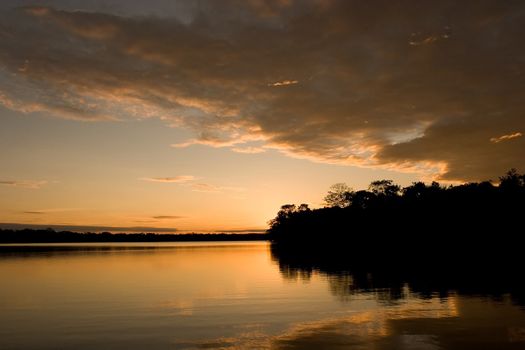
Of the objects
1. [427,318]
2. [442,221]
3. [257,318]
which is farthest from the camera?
[442,221]

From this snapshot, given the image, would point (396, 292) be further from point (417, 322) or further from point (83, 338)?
point (83, 338)

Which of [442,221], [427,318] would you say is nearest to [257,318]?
[427,318]

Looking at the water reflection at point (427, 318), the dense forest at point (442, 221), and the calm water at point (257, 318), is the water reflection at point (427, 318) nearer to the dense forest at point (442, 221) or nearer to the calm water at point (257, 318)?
the calm water at point (257, 318)

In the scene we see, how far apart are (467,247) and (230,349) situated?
88701 millimetres

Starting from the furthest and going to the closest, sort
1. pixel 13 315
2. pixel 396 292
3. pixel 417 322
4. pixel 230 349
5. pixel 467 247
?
1. pixel 467 247
2. pixel 396 292
3. pixel 13 315
4. pixel 417 322
5. pixel 230 349

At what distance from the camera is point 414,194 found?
150250mm

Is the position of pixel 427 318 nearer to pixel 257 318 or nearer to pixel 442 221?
pixel 257 318

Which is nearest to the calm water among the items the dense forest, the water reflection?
the water reflection

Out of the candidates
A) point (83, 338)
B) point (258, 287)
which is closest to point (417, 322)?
point (83, 338)

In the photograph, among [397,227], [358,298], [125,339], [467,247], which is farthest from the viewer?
[397,227]

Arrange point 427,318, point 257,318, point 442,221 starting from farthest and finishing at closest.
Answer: point 442,221 < point 257,318 < point 427,318

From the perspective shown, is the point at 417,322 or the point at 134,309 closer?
the point at 417,322

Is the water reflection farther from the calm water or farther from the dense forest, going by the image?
the dense forest

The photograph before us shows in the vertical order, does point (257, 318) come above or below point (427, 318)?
below
